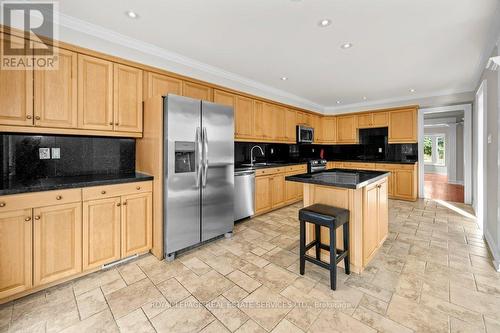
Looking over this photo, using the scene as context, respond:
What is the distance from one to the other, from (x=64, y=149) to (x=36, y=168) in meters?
0.31

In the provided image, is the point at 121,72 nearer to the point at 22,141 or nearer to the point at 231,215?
the point at 22,141

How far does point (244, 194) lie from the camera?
3717 millimetres

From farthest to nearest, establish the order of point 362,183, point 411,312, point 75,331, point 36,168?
point 36,168 → point 362,183 → point 411,312 → point 75,331

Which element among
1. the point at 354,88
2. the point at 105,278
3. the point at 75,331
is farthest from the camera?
the point at 354,88

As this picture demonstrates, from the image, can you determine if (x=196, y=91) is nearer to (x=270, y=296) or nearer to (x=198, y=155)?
(x=198, y=155)

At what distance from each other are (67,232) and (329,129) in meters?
6.33

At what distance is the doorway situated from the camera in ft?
15.9

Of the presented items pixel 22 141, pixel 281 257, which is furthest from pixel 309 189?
pixel 22 141

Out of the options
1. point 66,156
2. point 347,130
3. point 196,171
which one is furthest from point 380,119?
point 66,156

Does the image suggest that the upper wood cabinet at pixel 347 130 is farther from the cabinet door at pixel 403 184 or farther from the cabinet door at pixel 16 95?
the cabinet door at pixel 16 95

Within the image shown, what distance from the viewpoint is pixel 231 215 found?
311 cm

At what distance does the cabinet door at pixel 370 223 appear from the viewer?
221 centimetres

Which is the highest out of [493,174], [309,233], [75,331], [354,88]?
[354,88]

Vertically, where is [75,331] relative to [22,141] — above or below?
below
